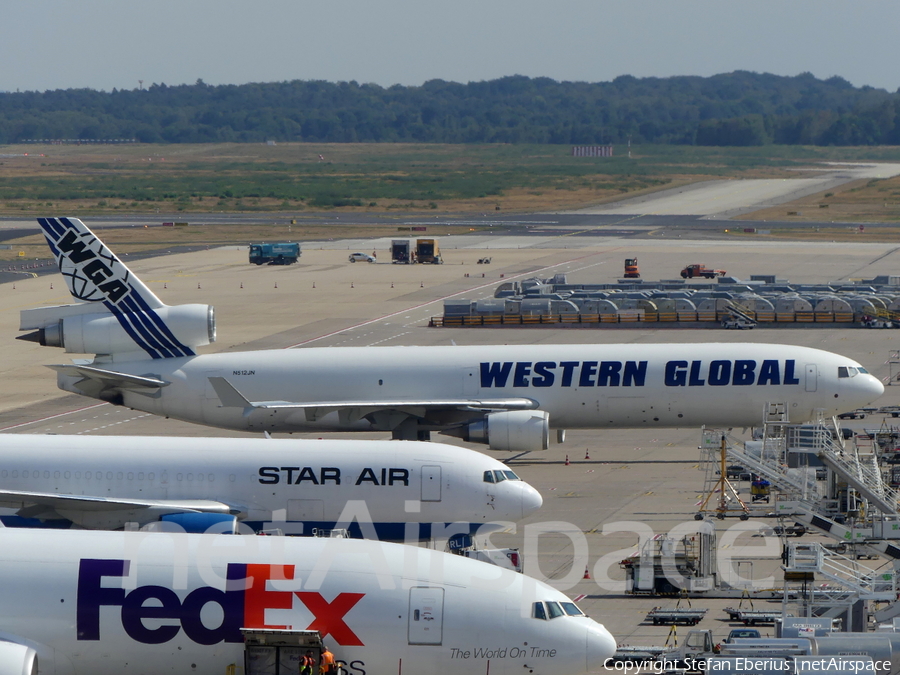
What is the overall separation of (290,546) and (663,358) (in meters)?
29.3

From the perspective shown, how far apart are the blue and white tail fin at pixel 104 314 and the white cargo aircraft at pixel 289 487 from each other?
53.7ft

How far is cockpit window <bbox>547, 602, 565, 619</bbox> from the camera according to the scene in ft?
84.5

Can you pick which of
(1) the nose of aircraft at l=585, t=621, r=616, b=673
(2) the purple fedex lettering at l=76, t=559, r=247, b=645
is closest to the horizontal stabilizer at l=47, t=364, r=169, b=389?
(2) the purple fedex lettering at l=76, t=559, r=247, b=645

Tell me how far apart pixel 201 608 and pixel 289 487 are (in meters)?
11.4

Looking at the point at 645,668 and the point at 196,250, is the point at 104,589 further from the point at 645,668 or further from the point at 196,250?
the point at 196,250

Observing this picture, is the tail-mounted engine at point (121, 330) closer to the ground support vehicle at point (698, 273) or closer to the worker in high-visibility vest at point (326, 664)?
the worker in high-visibility vest at point (326, 664)

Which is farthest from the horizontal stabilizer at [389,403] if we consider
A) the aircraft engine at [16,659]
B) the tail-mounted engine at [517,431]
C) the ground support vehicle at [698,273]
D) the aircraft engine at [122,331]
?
the ground support vehicle at [698,273]

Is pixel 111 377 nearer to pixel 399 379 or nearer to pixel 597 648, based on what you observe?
pixel 399 379

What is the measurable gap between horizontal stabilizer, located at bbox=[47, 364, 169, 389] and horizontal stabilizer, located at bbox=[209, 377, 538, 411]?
99.2 inches

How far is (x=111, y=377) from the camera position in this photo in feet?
168

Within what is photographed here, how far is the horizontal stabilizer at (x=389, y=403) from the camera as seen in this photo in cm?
5184

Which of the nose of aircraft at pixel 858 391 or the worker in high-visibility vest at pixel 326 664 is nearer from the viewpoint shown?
the worker in high-visibility vest at pixel 326 664

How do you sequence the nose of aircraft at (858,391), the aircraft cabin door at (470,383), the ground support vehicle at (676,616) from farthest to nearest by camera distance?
the aircraft cabin door at (470,383) < the nose of aircraft at (858,391) < the ground support vehicle at (676,616)

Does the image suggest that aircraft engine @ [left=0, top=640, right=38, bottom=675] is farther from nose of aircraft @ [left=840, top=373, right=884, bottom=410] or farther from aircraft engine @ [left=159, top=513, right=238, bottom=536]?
nose of aircraft @ [left=840, top=373, right=884, bottom=410]
